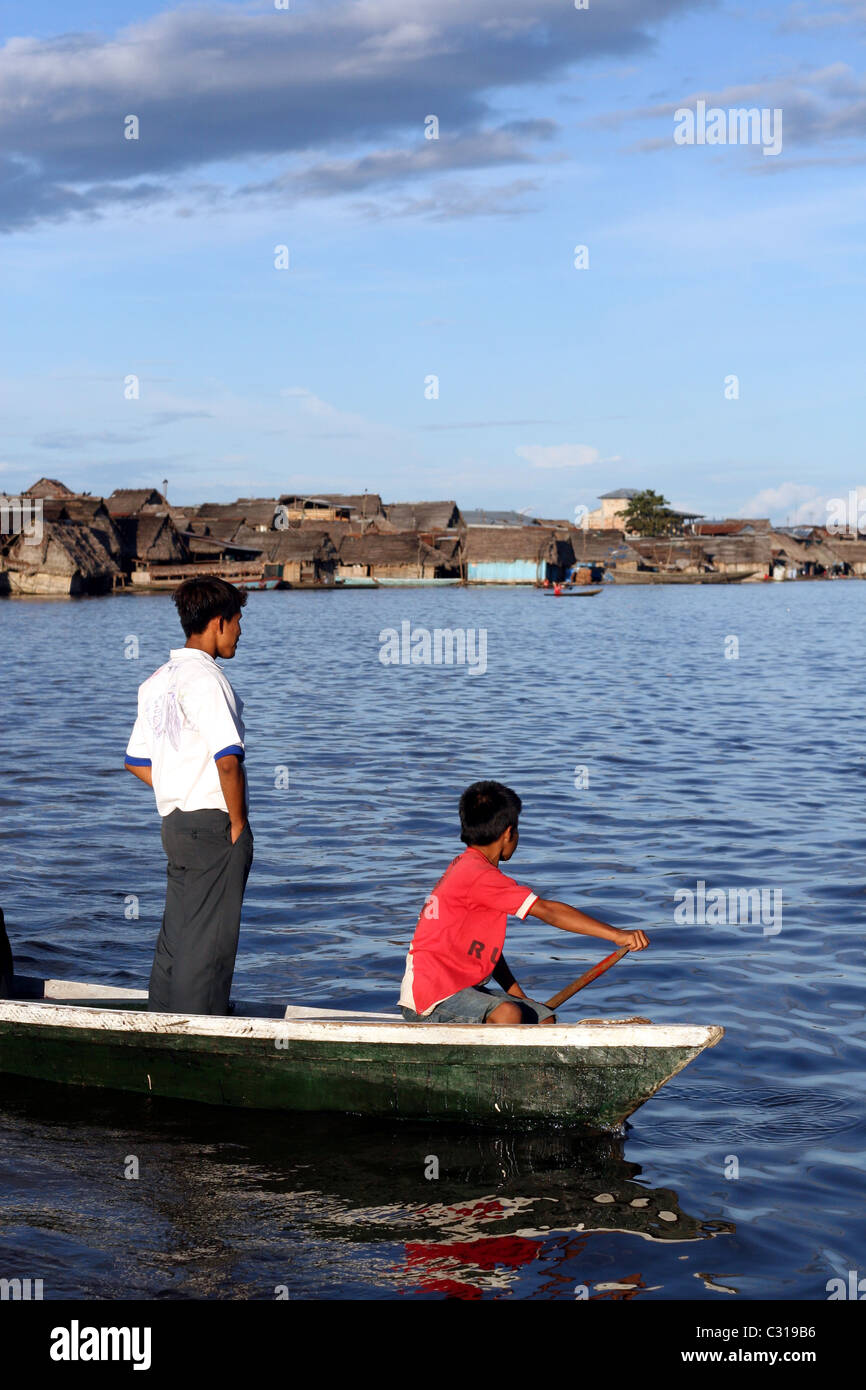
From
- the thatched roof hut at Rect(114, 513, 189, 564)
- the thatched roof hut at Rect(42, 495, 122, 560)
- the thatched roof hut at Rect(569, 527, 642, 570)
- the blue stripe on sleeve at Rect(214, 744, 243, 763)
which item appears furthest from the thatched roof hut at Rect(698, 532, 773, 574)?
the blue stripe on sleeve at Rect(214, 744, 243, 763)

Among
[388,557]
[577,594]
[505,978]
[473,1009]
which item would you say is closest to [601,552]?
[388,557]

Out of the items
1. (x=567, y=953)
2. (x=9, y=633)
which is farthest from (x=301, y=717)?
(x=9, y=633)

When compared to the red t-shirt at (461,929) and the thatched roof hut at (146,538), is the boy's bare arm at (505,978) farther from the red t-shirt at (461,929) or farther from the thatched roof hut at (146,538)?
the thatched roof hut at (146,538)

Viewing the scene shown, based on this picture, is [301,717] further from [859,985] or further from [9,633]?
[9,633]

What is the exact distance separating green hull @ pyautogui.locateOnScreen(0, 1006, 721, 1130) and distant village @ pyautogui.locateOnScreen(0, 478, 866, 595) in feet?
172

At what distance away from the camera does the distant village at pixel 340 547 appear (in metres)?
57.9


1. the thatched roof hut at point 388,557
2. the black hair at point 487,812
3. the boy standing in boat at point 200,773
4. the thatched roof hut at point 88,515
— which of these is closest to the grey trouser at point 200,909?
the boy standing in boat at point 200,773

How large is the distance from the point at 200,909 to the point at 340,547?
69197mm

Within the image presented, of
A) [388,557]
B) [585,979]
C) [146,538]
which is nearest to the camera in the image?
[585,979]

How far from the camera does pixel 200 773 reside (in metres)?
4.75

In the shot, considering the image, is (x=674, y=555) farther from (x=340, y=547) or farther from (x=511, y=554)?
(x=340, y=547)

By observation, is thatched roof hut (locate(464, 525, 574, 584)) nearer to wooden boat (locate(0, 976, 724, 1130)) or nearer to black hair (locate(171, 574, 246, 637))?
wooden boat (locate(0, 976, 724, 1130))

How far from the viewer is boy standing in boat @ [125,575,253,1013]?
4.65 metres
